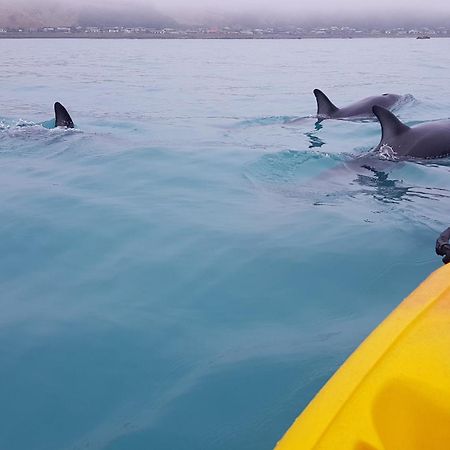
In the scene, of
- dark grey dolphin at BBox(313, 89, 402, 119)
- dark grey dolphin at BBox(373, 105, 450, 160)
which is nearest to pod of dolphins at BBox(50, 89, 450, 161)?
dark grey dolphin at BBox(373, 105, 450, 160)

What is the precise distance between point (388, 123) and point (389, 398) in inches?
294

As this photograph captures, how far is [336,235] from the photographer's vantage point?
6305 millimetres

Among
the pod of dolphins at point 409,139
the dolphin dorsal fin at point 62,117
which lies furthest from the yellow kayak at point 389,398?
the dolphin dorsal fin at point 62,117

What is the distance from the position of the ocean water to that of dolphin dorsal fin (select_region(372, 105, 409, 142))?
714 millimetres

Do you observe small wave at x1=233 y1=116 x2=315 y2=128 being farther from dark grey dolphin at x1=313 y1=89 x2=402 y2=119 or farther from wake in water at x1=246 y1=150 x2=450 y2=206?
wake in water at x1=246 y1=150 x2=450 y2=206

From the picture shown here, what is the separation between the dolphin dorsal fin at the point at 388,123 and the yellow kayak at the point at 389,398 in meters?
6.74

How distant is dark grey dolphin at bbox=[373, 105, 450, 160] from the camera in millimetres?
8945

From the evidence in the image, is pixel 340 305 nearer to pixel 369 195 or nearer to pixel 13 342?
pixel 13 342

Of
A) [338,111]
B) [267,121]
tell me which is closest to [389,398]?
[338,111]

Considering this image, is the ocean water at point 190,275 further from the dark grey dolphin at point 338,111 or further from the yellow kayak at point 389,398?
the dark grey dolphin at point 338,111

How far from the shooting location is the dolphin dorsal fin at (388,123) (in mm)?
8800

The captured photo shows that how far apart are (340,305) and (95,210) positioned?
3822mm

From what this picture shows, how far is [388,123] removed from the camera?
9023 millimetres

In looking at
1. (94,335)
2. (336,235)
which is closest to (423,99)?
(336,235)
